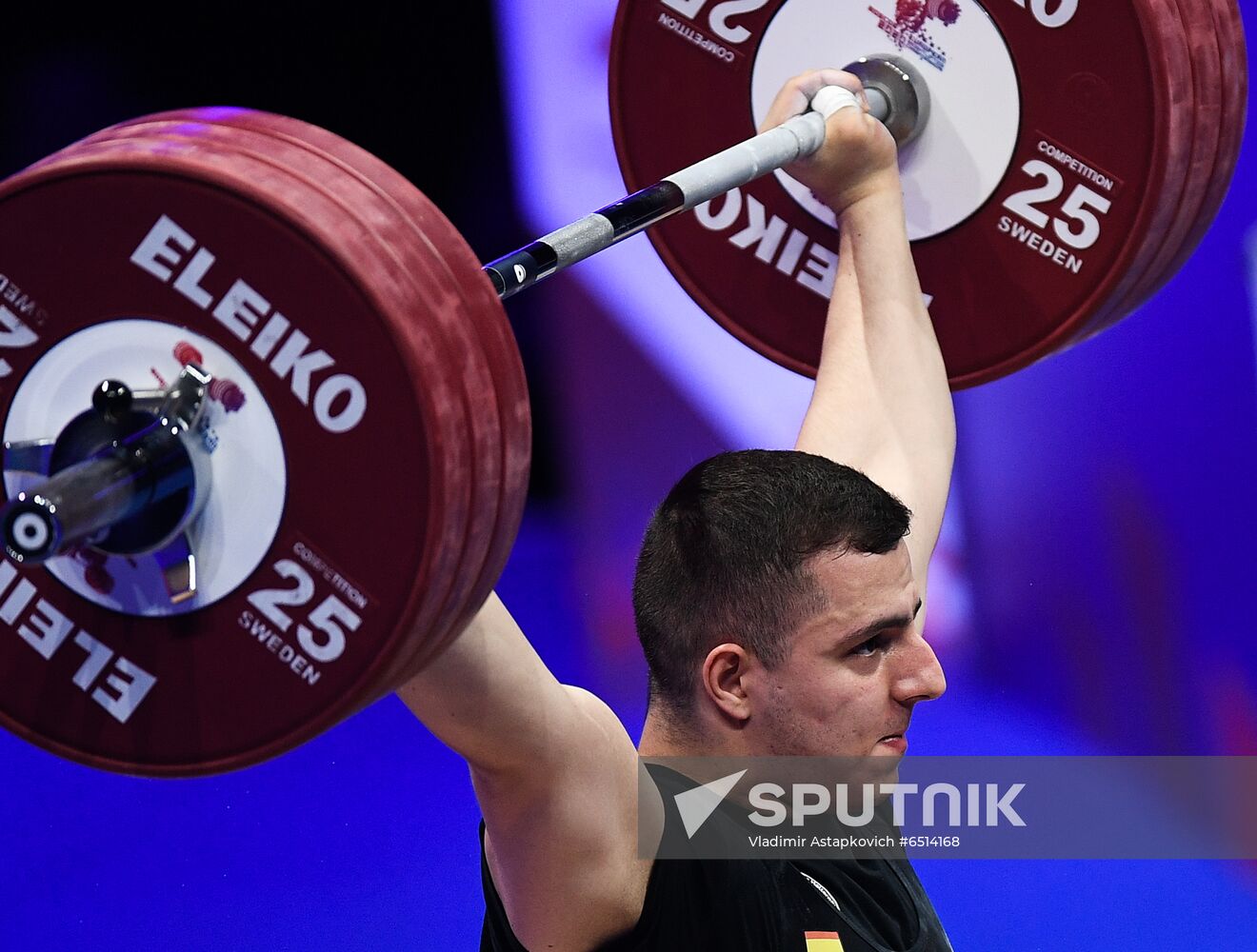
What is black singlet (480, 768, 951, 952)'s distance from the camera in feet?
6.41

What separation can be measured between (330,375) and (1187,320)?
113 inches

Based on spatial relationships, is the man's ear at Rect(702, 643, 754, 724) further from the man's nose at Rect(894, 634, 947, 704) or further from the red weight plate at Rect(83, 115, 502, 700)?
the red weight plate at Rect(83, 115, 502, 700)

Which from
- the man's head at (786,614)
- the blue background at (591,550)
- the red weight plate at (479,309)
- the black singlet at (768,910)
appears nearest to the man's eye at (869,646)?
the man's head at (786,614)

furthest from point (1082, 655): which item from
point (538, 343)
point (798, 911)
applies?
point (798, 911)

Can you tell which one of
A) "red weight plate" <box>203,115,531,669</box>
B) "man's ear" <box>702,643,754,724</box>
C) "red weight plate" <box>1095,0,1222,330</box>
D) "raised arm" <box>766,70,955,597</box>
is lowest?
"red weight plate" <box>203,115,531,669</box>

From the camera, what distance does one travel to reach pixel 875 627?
2.10 meters

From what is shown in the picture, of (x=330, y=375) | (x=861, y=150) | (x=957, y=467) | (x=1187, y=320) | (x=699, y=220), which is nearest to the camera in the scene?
(x=330, y=375)

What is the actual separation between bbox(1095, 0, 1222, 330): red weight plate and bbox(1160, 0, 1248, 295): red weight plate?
0.6 inches

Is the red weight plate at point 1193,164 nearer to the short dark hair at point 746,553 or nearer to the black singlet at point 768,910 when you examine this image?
the short dark hair at point 746,553

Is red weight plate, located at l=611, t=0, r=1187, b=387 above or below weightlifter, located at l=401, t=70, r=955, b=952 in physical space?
above

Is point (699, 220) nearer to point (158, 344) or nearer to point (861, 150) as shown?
point (861, 150)

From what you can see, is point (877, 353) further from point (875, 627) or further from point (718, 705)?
point (718, 705)

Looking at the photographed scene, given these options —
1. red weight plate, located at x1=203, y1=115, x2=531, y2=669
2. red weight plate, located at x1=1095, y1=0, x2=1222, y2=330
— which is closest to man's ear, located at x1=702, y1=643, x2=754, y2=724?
red weight plate, located at x1=203, y1=115, x2=531, y2=669

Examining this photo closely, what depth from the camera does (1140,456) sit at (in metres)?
3.99
